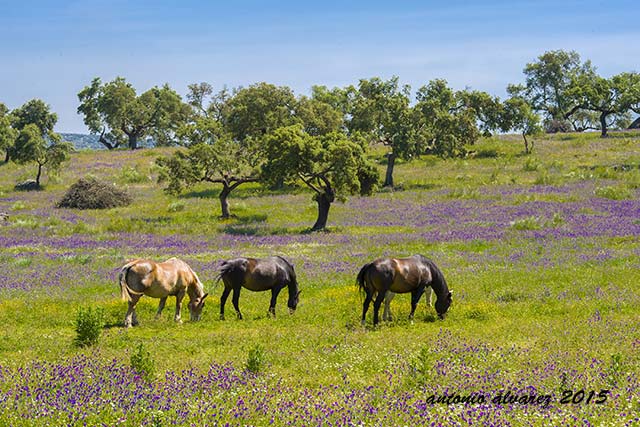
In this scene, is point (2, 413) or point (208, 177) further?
point (208, 177)

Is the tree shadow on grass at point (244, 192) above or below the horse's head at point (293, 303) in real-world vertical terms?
above

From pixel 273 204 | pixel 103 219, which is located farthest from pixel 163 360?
pixel 273 204

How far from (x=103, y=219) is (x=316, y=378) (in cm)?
3407

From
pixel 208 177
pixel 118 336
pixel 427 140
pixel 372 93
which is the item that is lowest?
pixel 118 336

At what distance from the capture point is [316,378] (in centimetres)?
1073

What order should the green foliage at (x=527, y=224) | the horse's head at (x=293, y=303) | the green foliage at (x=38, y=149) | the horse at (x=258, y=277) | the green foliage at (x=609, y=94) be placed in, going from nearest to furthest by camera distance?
1. the horse at (x=258, y=277)
2. the horse's head at (x=293, y=303)
3. the green foliage at (x=527, y=224)
4. the green foliage at (x=38, y=149)
5. the green foliage at (x=609, y=94)

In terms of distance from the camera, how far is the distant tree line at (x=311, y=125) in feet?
127

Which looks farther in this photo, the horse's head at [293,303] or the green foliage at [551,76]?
the green foliage at [551,76]

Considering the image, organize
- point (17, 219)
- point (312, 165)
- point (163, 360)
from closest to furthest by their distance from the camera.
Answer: point (163, 360)
point (312, 165)
point (17, 219)

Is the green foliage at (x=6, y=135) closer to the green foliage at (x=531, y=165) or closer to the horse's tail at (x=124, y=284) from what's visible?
the green foliage at (x=531, y=165)

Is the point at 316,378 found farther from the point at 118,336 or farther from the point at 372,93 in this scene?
the point at 372,93

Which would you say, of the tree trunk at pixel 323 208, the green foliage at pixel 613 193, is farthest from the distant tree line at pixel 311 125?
the green foliage at pixel 613 193

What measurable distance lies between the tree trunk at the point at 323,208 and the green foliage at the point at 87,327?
22637 mm

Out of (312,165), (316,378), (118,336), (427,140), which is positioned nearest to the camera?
(316,378)
